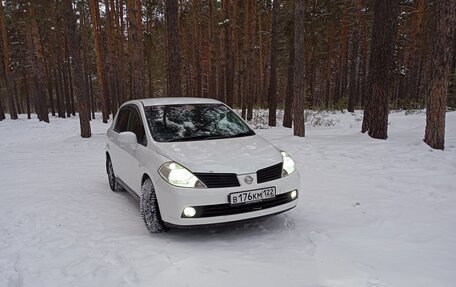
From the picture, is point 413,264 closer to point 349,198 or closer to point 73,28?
point 349,198

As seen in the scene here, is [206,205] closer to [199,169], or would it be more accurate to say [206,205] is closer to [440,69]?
[199,169]

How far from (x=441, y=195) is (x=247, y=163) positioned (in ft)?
12.4

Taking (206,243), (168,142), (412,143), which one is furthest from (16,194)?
(412,143)

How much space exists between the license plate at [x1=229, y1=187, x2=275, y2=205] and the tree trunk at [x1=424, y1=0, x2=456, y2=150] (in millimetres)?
5827

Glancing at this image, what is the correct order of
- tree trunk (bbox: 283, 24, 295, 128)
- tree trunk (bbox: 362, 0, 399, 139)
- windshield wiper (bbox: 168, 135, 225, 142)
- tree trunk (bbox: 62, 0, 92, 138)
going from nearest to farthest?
windshield wiper (bbox: 168, 135, 225, 142) < tree trunk (bbox: 362, 0, 399, 139) < tree trunk (bbox: 62, 0, 92, 138) < tree trunk (bbox: 283, 24, 295, 128)

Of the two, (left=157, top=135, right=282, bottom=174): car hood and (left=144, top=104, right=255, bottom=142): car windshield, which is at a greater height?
(left=144, top=104, right=255, bottom=142): car windshield

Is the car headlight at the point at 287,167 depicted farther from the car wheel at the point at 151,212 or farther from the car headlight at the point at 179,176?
the car wheel at the point at 151,212

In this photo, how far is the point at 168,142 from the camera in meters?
4.29

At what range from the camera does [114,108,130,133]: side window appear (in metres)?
5.70

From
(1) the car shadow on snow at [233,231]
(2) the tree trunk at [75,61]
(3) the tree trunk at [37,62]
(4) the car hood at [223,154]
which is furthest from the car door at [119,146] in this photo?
(3) the tree trunk at [37,62]

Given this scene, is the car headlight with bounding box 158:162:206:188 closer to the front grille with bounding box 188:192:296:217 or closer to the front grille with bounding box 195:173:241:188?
the front grille with bounding box 195:173:241:188

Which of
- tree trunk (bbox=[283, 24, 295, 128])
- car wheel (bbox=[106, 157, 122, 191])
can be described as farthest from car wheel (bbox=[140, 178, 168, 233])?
tree trunk (bbox=[283, 24, 295, 128])

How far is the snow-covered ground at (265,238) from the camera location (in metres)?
3.06

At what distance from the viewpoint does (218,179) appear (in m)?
3.59
